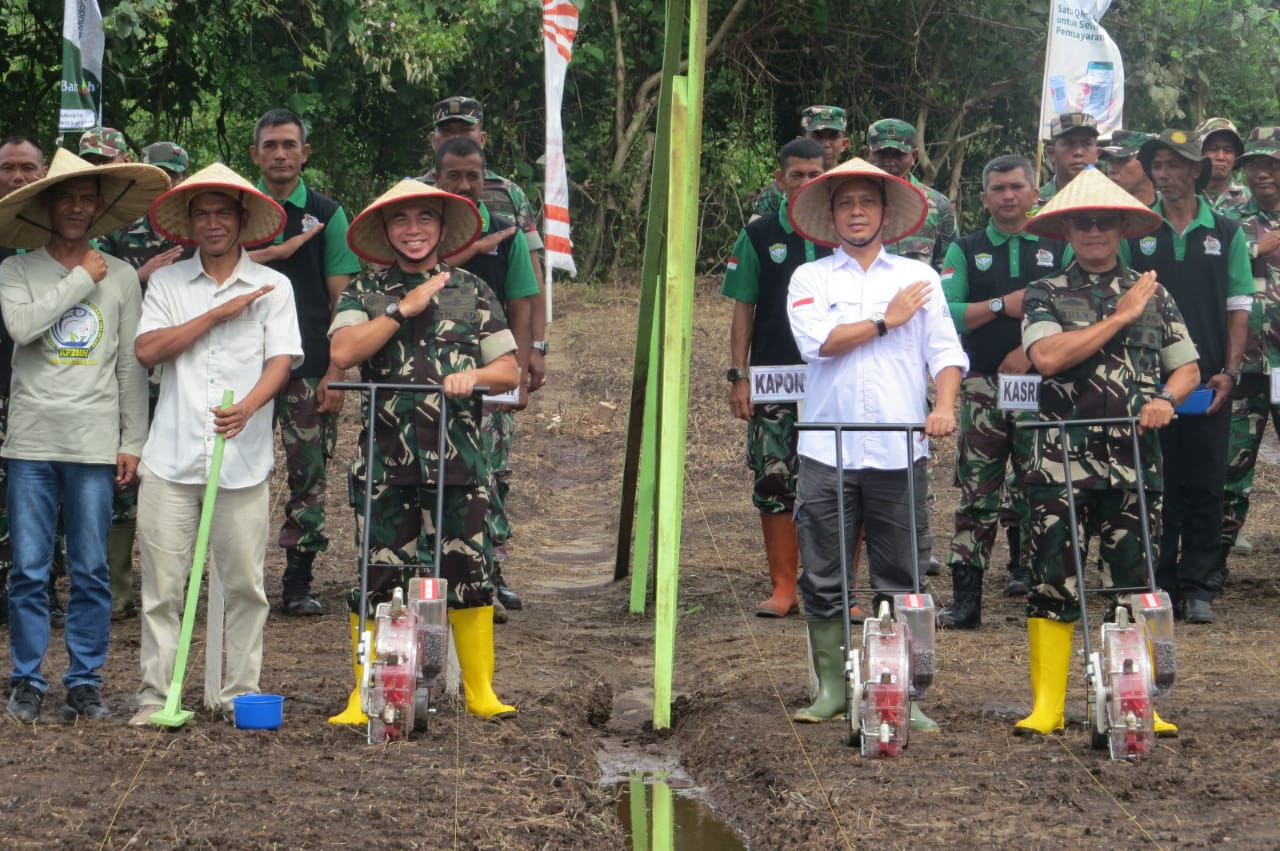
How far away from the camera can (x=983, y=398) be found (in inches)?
335

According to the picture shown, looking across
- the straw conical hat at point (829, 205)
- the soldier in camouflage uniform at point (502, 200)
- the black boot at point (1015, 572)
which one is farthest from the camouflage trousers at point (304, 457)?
the black boot at point (1015, 572)

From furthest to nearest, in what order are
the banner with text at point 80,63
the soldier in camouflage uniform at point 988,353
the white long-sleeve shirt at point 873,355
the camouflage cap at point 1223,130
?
the banner with text at point 80,63 → the camouflage cap at point 1223,130 → the soldier in camouflage uniform at point 988,353 → the white long-sleeve shirt at point 873,355

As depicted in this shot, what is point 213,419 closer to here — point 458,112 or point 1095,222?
point 458,112

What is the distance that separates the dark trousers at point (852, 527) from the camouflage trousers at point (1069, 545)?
1.43 feet

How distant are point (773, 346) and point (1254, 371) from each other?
2.50m

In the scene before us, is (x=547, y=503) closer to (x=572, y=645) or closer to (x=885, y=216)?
(x=572, y=645)

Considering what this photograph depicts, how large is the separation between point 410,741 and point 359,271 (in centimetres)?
277

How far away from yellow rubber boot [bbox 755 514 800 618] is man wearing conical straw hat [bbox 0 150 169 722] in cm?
328

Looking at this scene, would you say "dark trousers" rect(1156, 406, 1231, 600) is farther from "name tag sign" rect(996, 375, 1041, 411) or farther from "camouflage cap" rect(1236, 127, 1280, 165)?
"camouflage cap" rect(1236, 127, 1280, 165)

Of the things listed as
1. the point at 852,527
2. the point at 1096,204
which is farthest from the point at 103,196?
the point at 1096,204

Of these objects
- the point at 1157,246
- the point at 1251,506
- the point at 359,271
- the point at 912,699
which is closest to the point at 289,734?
the point at 912,699


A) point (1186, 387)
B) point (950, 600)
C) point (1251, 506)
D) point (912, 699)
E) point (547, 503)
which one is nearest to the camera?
point (912, 699)

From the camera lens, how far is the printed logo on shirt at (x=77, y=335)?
20.9ft

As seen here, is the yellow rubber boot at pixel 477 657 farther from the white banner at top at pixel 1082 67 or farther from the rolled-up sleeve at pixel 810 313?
the white banner at top at pixel 1082 67
